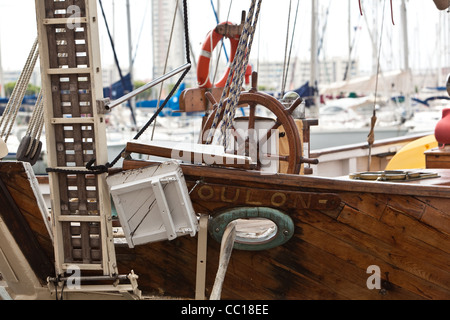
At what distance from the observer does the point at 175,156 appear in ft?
10.5

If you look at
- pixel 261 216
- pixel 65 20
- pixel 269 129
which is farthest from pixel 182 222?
pixel 269 129

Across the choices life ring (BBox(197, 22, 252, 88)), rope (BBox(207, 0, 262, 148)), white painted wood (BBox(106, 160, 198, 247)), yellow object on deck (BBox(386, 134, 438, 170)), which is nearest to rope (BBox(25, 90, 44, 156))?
white painted wood (BBox(106, 160, 198, 247))

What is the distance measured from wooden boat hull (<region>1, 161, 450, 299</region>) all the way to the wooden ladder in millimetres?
228

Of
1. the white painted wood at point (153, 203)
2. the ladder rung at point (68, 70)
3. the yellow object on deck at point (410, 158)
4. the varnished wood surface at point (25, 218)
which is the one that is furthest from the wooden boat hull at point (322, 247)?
the yellow object on deck at point (410, 158)

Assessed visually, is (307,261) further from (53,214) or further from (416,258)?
(53,214)

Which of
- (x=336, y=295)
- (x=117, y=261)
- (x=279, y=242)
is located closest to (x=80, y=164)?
(x=117, y=261)

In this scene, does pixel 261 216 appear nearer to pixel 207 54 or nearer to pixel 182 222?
pixel 182 222

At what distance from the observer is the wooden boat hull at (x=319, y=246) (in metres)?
3.28

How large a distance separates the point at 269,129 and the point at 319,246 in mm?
1300

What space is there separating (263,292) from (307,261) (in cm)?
31

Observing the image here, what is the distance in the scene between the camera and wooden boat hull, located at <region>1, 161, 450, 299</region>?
3.28 meters

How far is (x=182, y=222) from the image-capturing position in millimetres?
3184

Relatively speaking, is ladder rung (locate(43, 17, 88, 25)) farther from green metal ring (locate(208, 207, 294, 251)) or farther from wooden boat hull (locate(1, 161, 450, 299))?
green metal ring (locate(208, 207, 294, 251))

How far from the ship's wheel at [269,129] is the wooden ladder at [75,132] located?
3.90 ft
